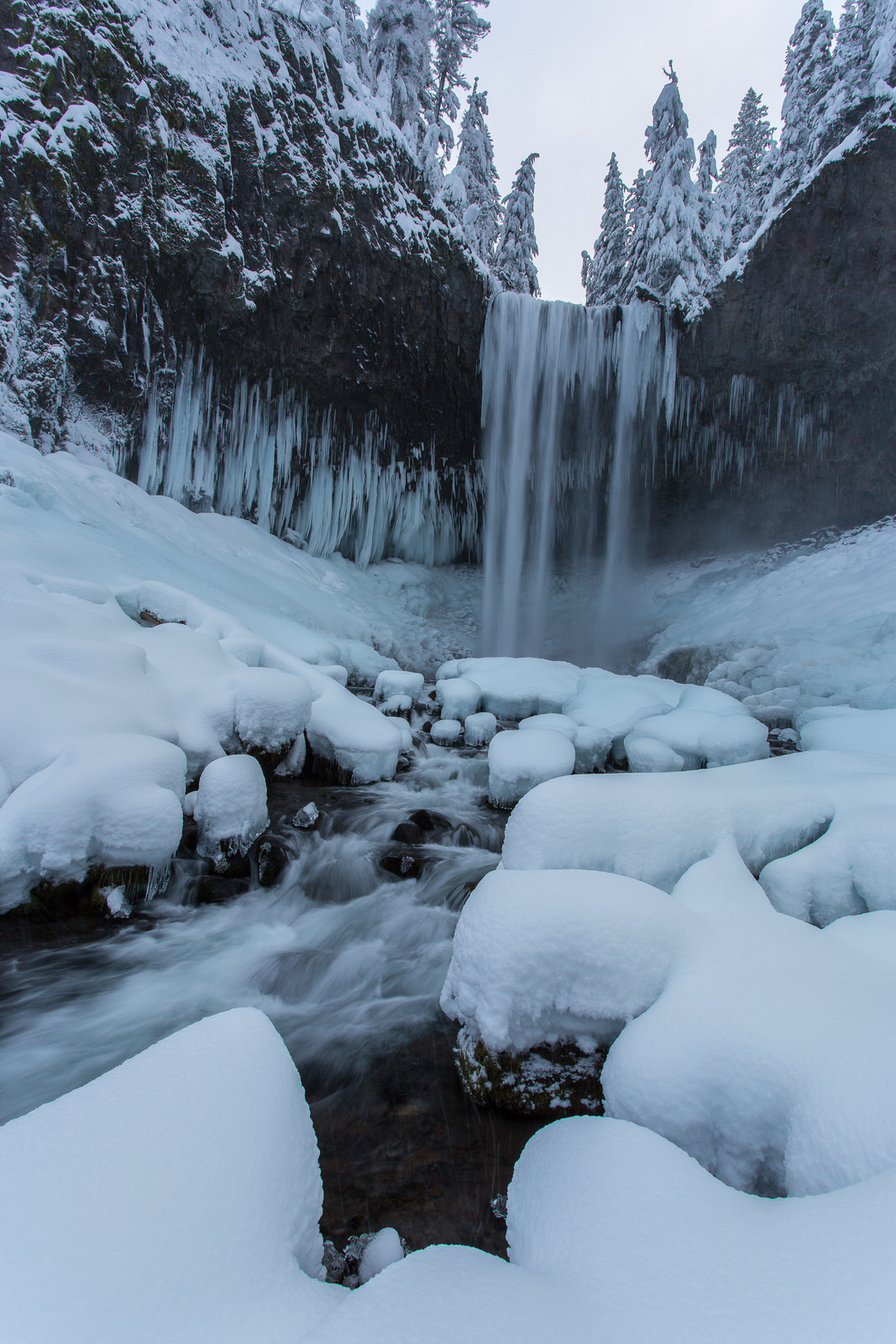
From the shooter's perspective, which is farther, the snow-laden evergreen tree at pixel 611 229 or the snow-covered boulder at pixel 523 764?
the snow-laden evergreen tree at pixel 611 229

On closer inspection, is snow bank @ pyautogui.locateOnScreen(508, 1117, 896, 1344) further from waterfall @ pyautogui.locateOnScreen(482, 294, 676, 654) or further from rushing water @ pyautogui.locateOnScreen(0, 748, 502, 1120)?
waterfall @ pyautogui.locateOnScreen(482, 294, 676, 654)

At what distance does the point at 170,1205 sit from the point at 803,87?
23.4 metres

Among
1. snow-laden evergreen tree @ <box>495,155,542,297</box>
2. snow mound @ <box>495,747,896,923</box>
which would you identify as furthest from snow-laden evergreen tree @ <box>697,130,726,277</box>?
snow mound @ <box>495,747,896,923</box>

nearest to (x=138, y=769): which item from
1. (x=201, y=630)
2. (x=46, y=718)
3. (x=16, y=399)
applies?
(x=46, y=718)

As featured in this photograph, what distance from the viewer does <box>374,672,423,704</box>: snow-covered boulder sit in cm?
833

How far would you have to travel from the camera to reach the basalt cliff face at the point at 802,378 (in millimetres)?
11352

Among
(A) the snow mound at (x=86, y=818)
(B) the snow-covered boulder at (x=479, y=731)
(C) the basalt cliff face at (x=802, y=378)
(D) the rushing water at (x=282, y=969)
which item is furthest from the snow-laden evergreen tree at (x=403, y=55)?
(D) the rushing water at (x=282, y=969)

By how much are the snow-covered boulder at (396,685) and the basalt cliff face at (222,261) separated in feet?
21.5

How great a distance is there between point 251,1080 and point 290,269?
13885 mm

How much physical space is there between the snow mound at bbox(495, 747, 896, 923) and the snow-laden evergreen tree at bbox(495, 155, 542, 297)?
20.0 m

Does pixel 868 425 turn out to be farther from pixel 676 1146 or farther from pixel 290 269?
pixel 676 1146

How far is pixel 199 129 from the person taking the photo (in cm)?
1009

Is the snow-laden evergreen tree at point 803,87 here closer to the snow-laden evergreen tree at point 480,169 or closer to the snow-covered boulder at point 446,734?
the snow-laden evergreen tree at point 480,169

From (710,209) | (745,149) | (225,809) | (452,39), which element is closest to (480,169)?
(452,39)
